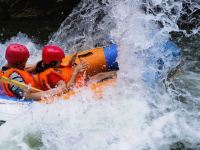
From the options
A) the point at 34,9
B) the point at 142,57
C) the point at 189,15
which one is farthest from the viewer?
the point at 34,9

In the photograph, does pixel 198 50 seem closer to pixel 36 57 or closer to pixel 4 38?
pixel 36 57

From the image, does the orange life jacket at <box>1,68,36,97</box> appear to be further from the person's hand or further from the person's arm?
the person's hand

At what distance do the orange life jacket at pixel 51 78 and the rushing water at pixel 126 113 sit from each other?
0.30m

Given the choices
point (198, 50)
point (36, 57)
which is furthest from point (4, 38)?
point (198, 50)

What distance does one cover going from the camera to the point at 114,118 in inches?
219

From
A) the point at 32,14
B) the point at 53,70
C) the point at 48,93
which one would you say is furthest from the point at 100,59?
the point at 32,14

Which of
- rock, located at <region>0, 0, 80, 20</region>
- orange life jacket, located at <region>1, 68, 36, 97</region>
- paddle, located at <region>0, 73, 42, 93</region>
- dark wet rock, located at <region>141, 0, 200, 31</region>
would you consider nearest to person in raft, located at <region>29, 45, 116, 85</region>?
orange life jacket, located at <region>1, 68, 36, 97</region>

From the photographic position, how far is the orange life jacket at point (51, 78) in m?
5.61

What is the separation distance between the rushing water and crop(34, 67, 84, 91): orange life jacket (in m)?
0.30

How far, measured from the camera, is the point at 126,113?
18.6 ft

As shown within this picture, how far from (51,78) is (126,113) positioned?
3.45 ft

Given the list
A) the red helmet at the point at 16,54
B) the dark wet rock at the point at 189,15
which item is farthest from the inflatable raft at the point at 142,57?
the dark wet rock at the point at 189,15

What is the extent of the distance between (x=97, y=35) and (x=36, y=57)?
126 cm

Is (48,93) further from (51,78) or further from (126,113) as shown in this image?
(126,113)
